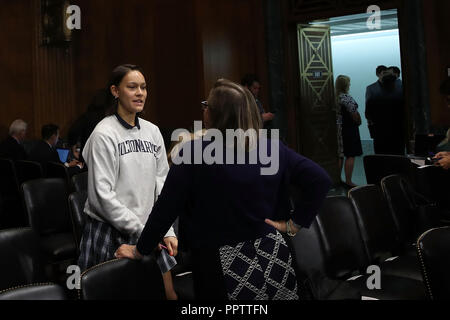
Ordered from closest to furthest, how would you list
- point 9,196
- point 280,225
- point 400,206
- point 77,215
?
point 280,225 < point 77,215 < point 400,206 < point 9,196

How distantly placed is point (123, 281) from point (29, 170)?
3.80 m

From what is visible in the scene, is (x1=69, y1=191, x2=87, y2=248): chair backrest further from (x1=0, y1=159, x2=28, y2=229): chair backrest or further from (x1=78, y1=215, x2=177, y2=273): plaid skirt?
(x1=0, y1=159, x2=28, y2=229): chair backrest

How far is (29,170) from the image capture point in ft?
16.7

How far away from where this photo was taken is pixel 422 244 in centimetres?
189

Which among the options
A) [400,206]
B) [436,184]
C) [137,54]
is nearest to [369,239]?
[400,206]

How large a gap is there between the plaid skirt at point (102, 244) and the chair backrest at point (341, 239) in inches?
32.7

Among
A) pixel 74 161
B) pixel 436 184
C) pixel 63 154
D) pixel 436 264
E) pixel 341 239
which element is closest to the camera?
pixel 436 264

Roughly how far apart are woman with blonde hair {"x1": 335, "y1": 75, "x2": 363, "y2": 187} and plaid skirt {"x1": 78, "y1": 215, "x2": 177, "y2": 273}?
18.1 ft

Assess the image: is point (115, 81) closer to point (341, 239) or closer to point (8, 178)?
point (341, 239)

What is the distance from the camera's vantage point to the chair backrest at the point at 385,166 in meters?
4.07

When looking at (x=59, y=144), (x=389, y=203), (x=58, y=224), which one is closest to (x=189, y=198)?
(x=389, y=203)

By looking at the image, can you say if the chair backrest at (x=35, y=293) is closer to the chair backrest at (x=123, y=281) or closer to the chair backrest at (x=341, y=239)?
the chair backrest at (x=123, y=281)

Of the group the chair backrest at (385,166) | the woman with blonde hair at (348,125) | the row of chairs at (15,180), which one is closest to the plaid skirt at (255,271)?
the chair backrest at (385,166)
